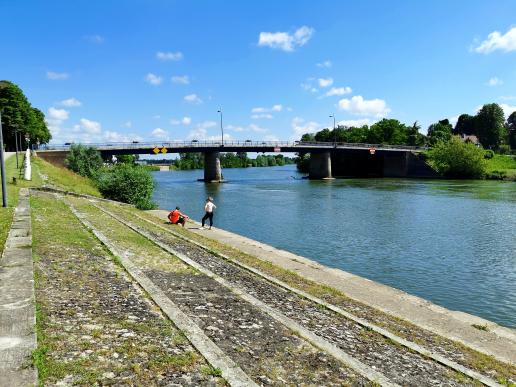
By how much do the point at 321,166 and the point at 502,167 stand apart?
42060 millimetres

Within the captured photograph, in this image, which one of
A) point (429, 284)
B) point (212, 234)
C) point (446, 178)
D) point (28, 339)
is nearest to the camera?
point (28, 339)

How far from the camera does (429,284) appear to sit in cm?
1862

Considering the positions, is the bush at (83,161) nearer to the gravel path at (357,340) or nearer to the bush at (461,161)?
the gravel path at (357,340)

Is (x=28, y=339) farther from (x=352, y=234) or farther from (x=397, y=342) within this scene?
(x=352, y=234)

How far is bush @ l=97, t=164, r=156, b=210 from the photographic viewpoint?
1601 inches

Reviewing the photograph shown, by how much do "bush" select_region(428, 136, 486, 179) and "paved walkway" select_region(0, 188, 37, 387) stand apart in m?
99.2

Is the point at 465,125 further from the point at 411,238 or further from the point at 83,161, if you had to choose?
the point at 411,238

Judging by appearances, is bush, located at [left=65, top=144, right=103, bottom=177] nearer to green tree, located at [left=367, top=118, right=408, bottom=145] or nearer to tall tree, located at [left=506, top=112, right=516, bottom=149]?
green tree, located at [left=367, top=118, right=408, bottom=145]

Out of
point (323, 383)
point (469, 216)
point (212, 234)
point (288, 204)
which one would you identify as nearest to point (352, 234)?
point (212, 234)

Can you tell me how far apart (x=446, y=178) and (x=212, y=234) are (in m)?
86.4

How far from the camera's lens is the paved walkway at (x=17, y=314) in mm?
5719

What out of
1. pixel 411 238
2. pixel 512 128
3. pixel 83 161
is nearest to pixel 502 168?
pixel 512 128

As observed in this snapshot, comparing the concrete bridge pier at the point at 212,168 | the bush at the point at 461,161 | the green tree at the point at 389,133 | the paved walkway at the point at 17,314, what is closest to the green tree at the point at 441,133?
the green tree at the point at 389,133

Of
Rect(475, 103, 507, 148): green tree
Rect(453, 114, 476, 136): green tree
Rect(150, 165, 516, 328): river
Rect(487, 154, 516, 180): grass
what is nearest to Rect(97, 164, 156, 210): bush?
Rect(150, 165, 516, 328): river
